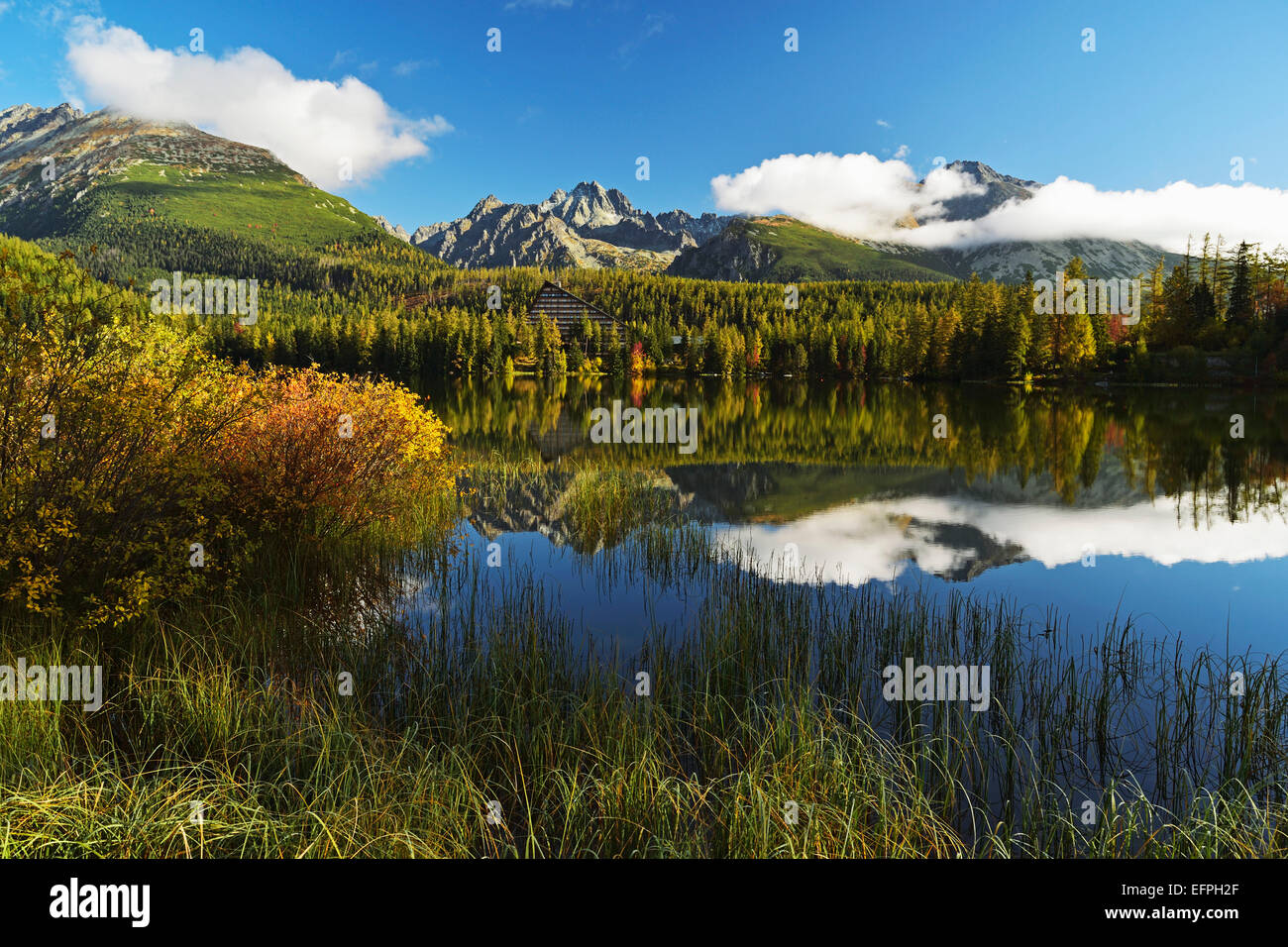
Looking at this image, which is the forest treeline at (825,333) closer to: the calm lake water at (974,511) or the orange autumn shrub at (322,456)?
the calm lake water at (974,511)

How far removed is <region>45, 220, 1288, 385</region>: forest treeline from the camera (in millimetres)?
75250

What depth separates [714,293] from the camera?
183875 mm

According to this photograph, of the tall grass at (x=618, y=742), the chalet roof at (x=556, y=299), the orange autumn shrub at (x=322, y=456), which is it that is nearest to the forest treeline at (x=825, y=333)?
the chalet roof at (x=556, y=299)

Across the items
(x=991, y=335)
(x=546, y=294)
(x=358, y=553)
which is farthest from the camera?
(x=546, y=294)

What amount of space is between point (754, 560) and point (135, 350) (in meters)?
11.7

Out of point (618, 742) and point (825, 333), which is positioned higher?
point (825, 333)

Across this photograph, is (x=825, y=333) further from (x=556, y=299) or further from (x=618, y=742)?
(x=618, y=742)

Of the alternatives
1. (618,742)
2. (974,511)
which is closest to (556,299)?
(974,511)

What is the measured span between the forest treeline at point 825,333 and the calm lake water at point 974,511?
120 ft

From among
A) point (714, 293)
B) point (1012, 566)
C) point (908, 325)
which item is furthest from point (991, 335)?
point (714, 293)

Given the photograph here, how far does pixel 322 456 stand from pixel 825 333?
111 meters

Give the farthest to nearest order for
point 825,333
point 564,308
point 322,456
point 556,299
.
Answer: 1. point 556,299
2. point 564,308
3. point 825,333
4. point 322,456

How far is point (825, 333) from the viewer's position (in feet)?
377
